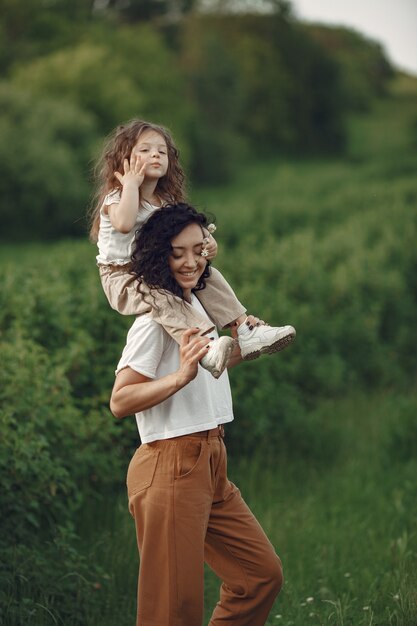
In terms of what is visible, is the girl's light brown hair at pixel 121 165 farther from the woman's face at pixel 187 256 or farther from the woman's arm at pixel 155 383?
the woman's arm at pixel 155 383

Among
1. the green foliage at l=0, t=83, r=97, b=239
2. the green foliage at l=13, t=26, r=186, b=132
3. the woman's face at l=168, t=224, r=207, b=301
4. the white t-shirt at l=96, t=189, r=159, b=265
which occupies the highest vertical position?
the green foliage at l=13, t=26, r=186, b=132

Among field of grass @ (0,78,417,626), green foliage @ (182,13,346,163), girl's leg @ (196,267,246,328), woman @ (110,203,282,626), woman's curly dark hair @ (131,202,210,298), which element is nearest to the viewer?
woman @ (110,203,282,626)

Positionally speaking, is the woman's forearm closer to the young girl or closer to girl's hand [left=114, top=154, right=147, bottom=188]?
the young girl

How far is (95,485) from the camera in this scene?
6.66m

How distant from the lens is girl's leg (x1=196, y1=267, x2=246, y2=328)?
3.94m

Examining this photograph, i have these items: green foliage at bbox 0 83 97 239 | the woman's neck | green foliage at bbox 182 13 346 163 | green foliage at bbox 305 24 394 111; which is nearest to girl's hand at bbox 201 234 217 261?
the woman's neck

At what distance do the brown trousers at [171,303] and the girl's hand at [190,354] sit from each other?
9cm

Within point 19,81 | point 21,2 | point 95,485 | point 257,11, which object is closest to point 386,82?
point 257,11

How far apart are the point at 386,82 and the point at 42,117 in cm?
5813

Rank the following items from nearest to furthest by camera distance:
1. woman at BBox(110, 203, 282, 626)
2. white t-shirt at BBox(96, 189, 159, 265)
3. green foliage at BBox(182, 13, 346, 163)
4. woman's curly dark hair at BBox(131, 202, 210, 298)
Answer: woman at BBox(110, 203, 282, 626), woman's curly dark hair at BBox(131, 202, 210, 298), white t-shirt at BBox(96, 189, 159, 265), green foliage at BBox(182, 13, 346, 163)

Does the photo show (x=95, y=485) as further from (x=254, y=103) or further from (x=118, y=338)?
(x=254, y=103)

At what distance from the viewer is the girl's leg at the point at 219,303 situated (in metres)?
3.94

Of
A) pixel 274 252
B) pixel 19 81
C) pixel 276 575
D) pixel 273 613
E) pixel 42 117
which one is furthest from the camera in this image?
pixel 19 81

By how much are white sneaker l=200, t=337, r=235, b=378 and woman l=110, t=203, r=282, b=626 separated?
0.11 ft
